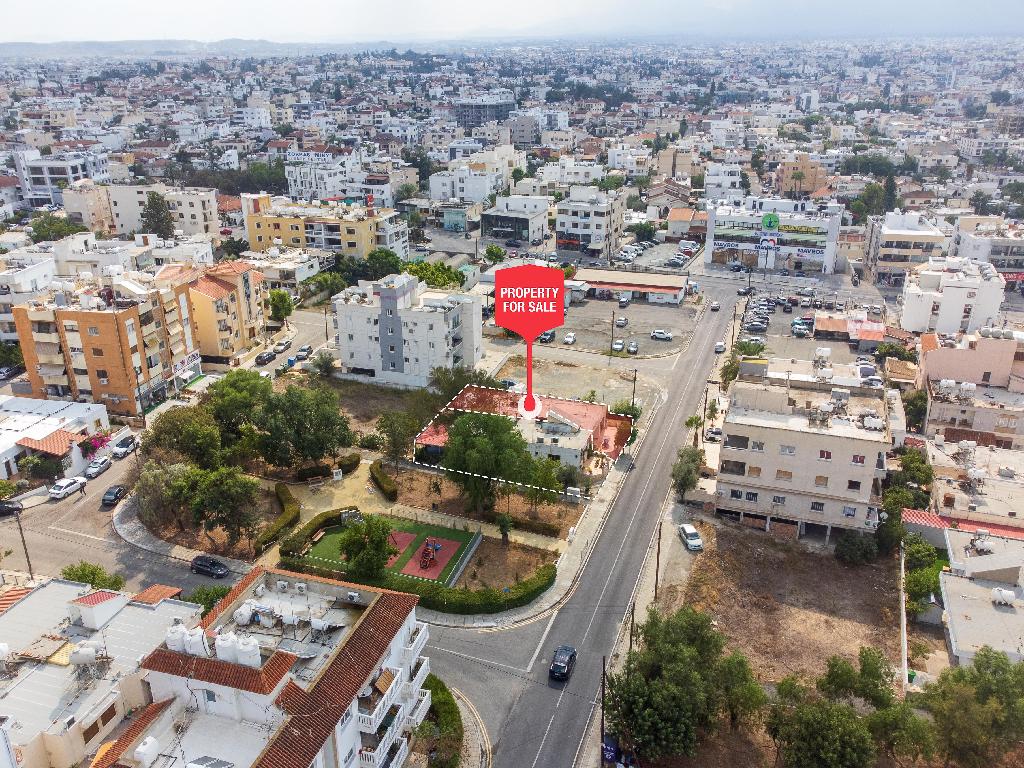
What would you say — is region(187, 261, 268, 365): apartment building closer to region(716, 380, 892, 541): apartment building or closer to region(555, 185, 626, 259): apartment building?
region(716, 380, 892, 541): apartment building

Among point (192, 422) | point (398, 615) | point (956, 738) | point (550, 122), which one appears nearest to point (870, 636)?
point (956, 738)

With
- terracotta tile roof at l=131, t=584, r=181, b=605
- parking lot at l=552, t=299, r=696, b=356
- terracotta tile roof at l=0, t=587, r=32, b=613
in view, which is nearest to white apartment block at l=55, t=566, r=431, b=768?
terracotta tile roof at l=131, t=584, r=181, b=605

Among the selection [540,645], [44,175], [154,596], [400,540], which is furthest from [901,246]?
[44,175]

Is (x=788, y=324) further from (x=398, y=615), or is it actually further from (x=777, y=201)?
(x=398, y=615)

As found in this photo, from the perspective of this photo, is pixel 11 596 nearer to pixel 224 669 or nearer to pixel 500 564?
pixel 224 669

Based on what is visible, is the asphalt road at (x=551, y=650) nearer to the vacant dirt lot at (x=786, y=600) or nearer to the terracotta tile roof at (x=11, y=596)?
the vacant dirt lot at (x=786, y=600)

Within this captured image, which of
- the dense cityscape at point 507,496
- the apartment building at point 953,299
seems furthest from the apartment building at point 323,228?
the apartment building at point 953,299
